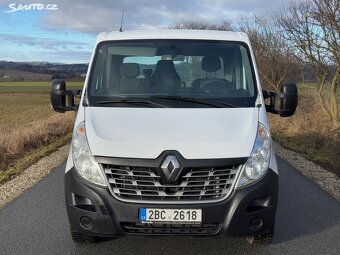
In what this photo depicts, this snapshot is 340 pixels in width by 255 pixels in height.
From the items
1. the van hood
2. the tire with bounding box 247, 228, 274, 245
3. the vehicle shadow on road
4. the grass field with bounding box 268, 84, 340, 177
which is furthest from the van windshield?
the grass field with bounding box 268, 84, 340, 177

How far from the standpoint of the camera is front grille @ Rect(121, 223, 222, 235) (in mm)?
3869

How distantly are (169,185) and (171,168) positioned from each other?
15 centimetres

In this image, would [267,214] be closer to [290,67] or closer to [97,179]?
[97,179]

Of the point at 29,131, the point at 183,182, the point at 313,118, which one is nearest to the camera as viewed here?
the point at 183,182

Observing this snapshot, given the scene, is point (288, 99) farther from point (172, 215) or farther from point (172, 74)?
point (172, 215)

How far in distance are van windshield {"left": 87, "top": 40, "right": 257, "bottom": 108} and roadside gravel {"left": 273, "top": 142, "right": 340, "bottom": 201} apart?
2.69 meters

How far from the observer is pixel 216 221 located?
3.84m

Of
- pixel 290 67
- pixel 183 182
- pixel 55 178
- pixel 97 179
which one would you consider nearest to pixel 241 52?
pixel 183 182

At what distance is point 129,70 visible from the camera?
500 centimetres

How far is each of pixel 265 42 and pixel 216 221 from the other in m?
21.5

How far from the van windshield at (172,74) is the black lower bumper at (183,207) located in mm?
979

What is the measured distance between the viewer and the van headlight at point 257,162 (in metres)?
3.88

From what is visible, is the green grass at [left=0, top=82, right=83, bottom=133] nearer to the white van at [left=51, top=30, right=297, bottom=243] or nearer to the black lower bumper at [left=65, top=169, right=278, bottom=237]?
the white van at [left=51, top=30, right=297, bottom=243]

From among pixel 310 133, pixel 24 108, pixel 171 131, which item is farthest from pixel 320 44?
pixel 24 108
